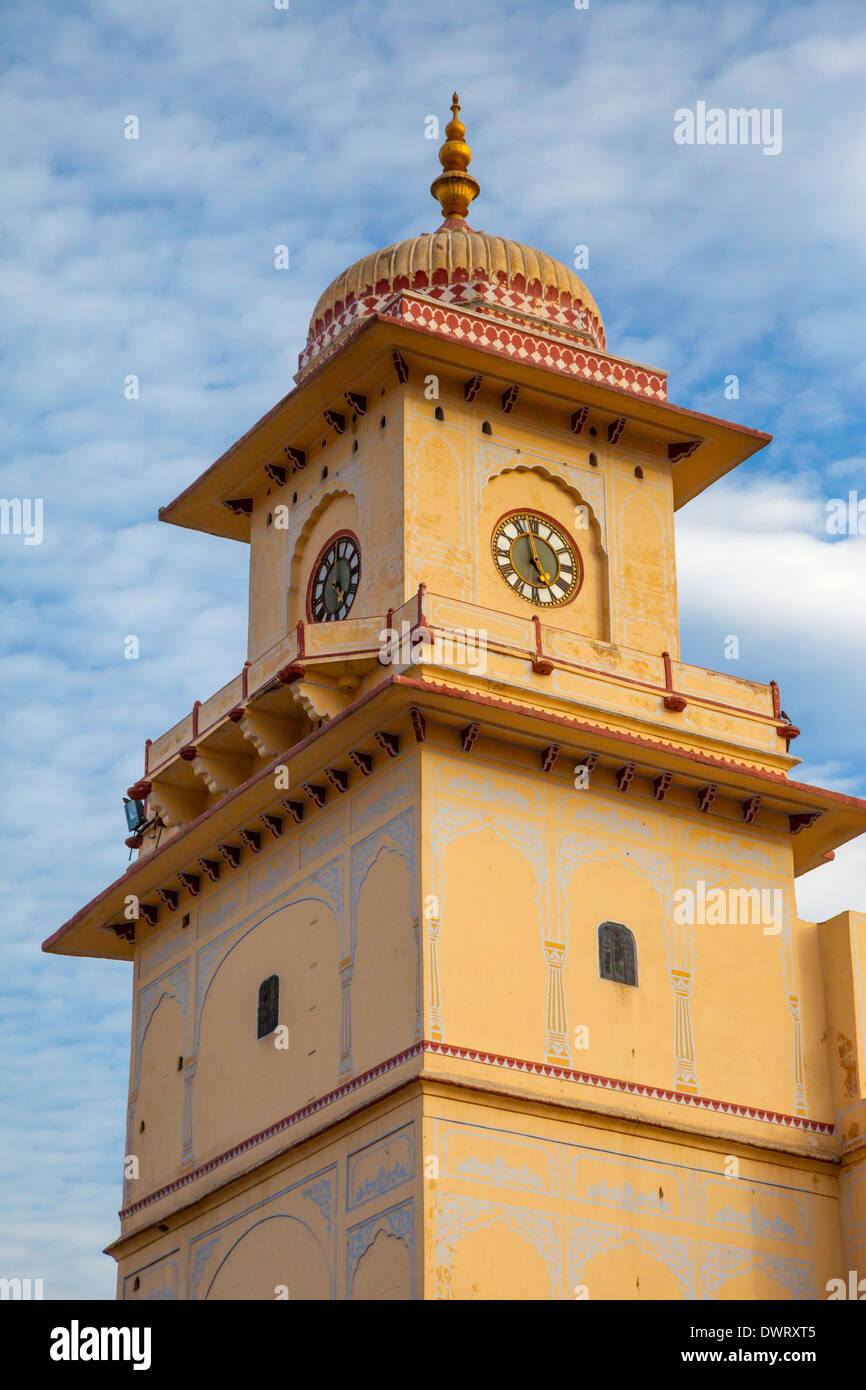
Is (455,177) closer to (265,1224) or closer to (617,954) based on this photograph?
(617,954)

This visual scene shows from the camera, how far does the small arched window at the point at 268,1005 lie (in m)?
32.4

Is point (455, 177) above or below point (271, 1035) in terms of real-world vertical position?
above

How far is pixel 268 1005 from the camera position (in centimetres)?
3256

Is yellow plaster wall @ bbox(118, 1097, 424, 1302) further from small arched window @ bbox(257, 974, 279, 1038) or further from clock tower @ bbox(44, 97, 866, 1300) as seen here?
small arched window @ bbox(257, 974, 279, 1038)

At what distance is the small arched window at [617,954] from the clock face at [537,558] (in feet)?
16.3

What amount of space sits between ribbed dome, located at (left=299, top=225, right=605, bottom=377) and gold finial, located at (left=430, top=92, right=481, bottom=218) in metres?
1.38

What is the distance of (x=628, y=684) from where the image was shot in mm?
32938

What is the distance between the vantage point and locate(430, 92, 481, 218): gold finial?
38.8 metres

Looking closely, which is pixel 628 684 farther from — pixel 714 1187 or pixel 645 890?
pixel 714 1187

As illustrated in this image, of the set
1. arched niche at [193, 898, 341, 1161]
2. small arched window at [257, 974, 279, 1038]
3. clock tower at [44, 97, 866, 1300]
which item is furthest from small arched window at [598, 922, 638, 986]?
small arched window at [257, 974, 279, 1038]

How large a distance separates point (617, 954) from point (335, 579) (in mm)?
7068

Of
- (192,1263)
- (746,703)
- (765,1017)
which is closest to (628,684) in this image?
(746,703)

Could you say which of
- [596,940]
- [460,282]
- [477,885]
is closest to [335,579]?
[460,282]

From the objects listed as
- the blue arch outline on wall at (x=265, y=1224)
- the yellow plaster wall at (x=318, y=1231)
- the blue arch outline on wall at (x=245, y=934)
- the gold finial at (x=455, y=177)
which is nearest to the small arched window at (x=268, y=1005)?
the blue arch outline on wall at (x=245, y=934)
